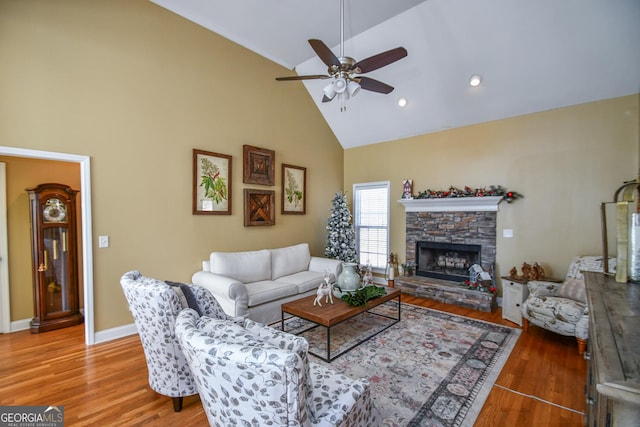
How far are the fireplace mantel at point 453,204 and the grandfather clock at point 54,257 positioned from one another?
525cm

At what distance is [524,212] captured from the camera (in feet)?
14.4

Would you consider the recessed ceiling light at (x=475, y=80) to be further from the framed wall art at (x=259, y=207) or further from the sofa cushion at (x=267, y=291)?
the sofa cushion at (x=267, y=291)

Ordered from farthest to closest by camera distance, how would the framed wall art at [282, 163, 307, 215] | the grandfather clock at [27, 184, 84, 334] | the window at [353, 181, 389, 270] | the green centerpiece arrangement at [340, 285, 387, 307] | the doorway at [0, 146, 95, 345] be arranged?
1. the window at [353, 181, 389, 270]
2. the framed wall art at [282, 163, 307, 215]
3. the grandfather clock at [27, 184, 84, 334]
4. the green centerpiece arrangement at [340, 285, 387, 307]
5. the doorway at [0, 146, 95, 345]

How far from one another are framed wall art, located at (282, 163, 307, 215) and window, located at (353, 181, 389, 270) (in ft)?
4.81

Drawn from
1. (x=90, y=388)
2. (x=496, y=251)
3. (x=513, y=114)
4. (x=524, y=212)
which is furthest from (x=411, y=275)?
(x=90, y=388)

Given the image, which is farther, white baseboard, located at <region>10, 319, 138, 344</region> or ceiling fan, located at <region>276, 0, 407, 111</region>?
white baseboard, located at <region>10, 319, 138, 344</region>

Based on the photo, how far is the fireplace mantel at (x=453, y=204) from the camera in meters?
4.58

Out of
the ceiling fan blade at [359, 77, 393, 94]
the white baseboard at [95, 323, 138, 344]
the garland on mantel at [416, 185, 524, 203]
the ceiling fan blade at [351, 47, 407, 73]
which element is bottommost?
the white baseboard at [95, 323, 138, 344]

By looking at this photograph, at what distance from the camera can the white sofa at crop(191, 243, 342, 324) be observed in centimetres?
342

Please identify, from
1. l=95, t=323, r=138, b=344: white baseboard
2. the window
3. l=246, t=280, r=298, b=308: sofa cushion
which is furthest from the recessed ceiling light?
l=95, t=323, r=138, b=344: white baseboard

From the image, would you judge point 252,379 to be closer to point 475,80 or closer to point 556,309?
point 556,309

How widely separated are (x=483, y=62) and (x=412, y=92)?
1.10 meters

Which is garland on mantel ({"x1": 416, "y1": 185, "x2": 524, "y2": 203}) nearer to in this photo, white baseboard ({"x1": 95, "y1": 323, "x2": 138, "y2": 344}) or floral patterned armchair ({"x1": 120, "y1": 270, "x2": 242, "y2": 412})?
floral patterned armchair ({"x1": 120, "y1": 270, "x2": 242, "y2": 412})

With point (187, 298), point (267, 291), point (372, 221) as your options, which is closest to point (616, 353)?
point (187, 298)
